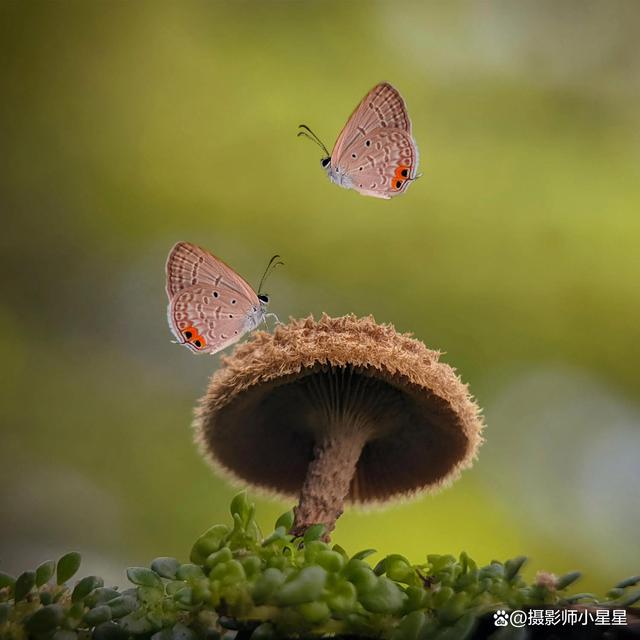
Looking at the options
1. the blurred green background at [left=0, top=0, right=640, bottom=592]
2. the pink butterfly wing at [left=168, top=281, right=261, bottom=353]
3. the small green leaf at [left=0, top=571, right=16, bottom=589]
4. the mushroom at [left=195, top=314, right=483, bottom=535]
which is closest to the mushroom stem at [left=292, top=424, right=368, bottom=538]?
the mushroom at [left=195, top=314, right=483, bottom=535]

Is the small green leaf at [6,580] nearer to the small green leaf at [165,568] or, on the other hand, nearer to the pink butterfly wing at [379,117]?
the small green leaf at [165,568]

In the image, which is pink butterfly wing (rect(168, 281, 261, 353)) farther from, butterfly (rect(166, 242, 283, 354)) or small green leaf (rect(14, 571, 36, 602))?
small green leaf (rect(14, 571, 36, 602))

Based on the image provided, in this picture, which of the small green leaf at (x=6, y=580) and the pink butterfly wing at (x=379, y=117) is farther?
the pink butterfly wing at (x=379, y=117)

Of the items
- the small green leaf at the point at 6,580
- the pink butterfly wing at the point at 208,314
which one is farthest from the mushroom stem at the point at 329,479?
the small green leaf at the point at 6,580

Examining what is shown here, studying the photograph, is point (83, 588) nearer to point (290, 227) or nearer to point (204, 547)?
point (204, 547)

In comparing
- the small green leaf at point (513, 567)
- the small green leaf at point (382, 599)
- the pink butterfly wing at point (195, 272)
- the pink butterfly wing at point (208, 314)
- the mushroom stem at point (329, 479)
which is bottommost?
the small green leaf at point (382, 599)

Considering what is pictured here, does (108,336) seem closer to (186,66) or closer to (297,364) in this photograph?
(186,66)

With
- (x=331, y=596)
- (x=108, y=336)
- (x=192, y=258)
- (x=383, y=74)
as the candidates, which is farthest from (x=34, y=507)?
(x=331, y=596)
